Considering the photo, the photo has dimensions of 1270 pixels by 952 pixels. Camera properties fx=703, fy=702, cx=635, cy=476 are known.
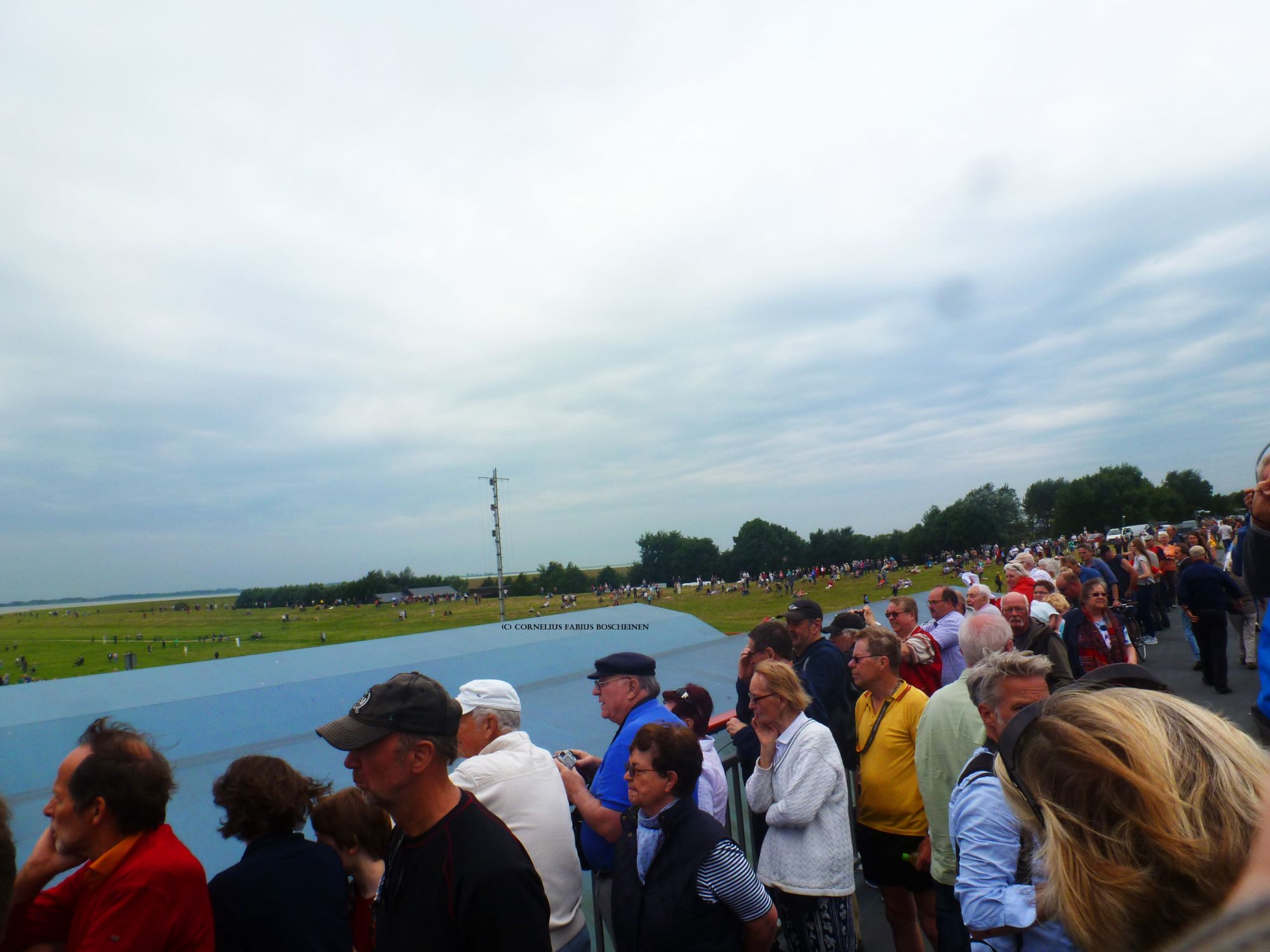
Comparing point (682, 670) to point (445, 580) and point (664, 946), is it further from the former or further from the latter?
point (445, 580)

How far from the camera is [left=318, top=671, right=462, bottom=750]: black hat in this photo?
225 cm

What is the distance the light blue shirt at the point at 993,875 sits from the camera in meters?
1.97

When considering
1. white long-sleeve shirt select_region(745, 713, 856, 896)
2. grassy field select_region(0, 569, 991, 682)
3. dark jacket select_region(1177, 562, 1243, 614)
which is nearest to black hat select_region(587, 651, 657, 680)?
white long-sleeve shirt select_region(745, 713, 856, 896)

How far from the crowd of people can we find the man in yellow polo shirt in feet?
0.04

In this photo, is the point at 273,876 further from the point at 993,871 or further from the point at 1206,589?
the point at 1206,589

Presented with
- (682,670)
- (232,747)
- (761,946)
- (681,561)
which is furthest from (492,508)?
(761,946)

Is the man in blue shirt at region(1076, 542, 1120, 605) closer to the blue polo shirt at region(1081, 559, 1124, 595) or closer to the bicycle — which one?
the blue polo shirt at region(1081, 559, 1124, 595)

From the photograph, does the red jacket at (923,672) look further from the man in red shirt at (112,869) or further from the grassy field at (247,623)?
the grassy field at (247,623)

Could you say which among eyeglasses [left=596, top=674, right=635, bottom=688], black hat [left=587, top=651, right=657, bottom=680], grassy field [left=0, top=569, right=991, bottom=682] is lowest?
grassy field [left=0, top=569, right=991, bottom=682]

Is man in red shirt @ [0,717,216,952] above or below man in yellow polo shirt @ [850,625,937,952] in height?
above

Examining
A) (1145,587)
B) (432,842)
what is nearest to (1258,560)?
(432,842)

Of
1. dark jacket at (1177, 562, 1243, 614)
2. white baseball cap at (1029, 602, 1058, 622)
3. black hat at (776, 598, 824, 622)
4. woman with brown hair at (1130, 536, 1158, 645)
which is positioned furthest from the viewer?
woman with brown hair at (1130, 536, 1158, 645)

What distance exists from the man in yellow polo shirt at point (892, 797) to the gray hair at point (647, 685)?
1.21 m

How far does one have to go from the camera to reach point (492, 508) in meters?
52.1
